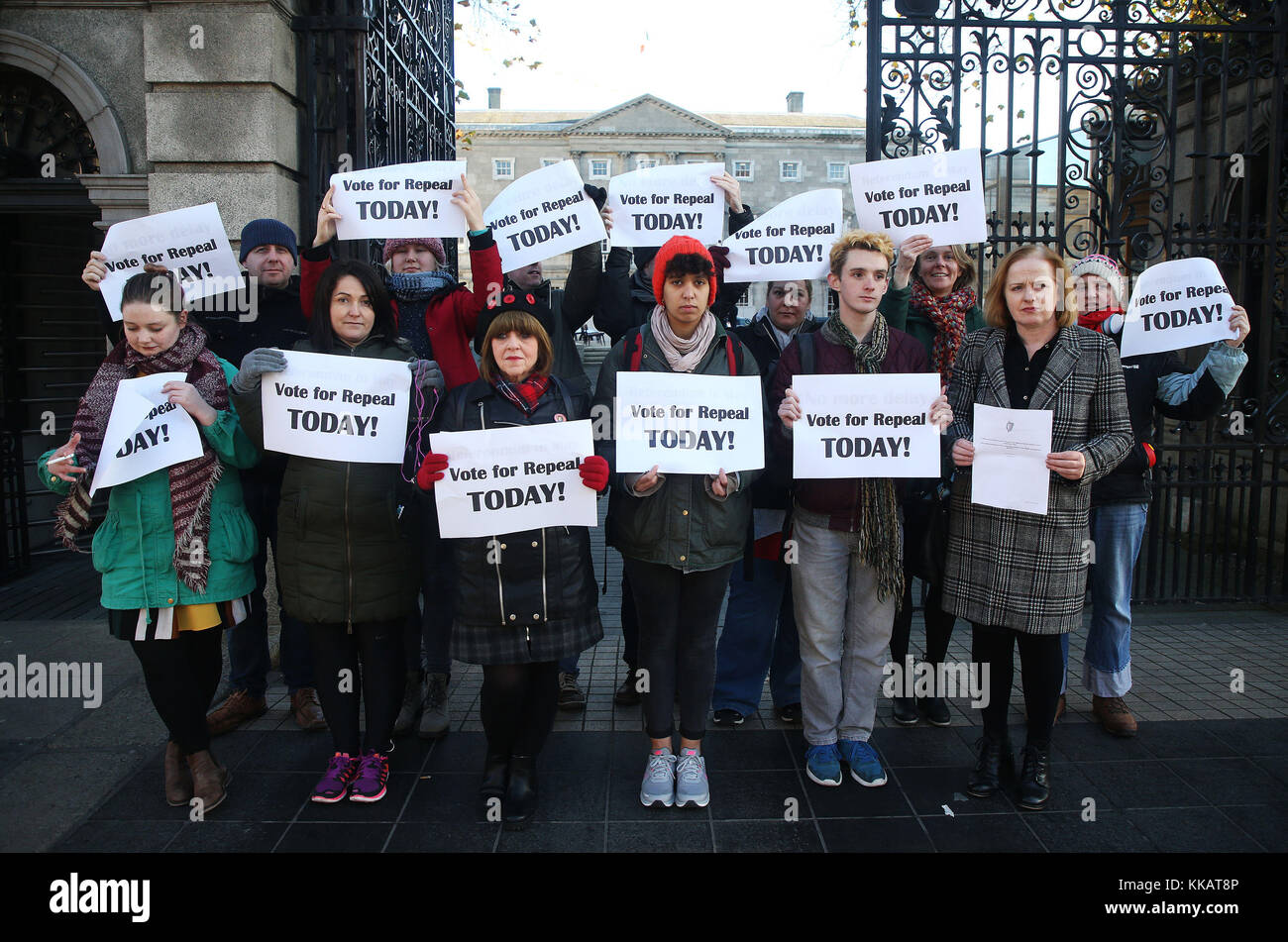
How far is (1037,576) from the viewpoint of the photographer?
3549 millimetres

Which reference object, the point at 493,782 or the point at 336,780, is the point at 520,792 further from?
the point at 336,780

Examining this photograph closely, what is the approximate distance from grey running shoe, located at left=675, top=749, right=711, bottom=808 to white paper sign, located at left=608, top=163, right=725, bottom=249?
8.31ft

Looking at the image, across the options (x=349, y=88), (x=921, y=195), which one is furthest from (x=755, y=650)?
(x=349, y=88)

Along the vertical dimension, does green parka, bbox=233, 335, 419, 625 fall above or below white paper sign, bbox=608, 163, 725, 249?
below

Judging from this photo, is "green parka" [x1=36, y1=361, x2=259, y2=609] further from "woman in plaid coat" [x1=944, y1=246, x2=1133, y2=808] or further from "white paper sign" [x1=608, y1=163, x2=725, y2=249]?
"woman in plaid coat" [x1=944, y1=246, x2=1133, y2=808]

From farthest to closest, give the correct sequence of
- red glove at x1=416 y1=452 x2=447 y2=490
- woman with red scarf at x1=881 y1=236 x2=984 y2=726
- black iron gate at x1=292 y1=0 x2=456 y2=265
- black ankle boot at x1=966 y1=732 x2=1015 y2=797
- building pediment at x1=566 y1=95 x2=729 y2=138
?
building pediment at x1=566 y1=95 x2=729 y2=138
black iron gate at x1=292 y1=0 x2=456 y2=265
woman with red scarf at x1=881 y1=236 x2=984 y2=726
black ankle boot at x1=966 y1=732 x2=1015 y2=797
red glove at x1=416 y1=452 x2=447 y2=490

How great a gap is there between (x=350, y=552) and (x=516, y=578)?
0.70 m

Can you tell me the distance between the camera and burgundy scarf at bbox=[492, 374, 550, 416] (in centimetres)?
356

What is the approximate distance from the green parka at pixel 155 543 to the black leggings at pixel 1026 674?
318 centimetres

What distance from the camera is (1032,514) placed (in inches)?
141

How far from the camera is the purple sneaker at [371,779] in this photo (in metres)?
3.66

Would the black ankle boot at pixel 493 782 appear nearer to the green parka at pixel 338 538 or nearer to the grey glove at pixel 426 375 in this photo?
the green parka at pixel 338 538

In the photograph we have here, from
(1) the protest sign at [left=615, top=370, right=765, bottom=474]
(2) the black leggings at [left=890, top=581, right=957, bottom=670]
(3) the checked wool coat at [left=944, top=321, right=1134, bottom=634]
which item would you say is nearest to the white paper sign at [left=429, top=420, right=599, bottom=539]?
(1) the protest sign at [left=615, top=370, right=765, bottom=474]

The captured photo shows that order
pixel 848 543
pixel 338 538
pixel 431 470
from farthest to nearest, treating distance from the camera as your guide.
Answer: pixel 848 543 < pixel 338 538 < pixel 431 470
